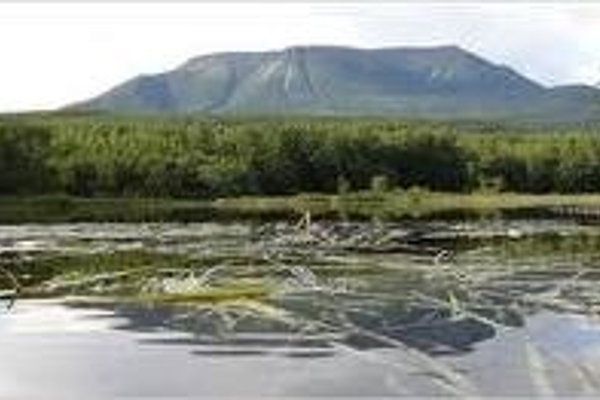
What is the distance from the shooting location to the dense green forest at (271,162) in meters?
104

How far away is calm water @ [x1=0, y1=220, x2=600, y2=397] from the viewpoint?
2153cm

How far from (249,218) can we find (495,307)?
43575 millimetres

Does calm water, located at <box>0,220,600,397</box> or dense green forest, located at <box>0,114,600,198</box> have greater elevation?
calm water, located at <box>0,220,600,397</box>

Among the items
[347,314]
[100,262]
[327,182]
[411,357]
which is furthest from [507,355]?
[327,182]

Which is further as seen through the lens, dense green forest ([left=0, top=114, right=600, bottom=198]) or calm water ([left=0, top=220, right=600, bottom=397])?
dense green forest ([left=0, top=114, right=600, bottom=198])

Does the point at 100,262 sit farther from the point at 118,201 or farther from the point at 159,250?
the point at 118,201

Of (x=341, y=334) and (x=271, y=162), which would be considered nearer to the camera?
(x=341, y=334)

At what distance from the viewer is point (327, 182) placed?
112 metres

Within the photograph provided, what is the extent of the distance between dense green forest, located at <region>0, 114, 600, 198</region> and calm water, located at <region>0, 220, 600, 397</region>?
61889mm

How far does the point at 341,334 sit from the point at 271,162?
86054 millimetres

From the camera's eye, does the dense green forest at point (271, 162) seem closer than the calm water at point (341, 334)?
No

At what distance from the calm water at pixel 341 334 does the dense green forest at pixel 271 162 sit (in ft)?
203

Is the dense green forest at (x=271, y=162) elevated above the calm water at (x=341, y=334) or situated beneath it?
situated beneath

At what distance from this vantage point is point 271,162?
111938 mm
